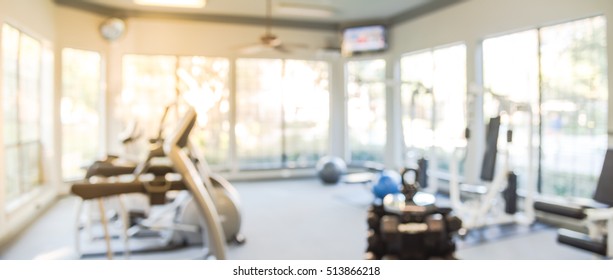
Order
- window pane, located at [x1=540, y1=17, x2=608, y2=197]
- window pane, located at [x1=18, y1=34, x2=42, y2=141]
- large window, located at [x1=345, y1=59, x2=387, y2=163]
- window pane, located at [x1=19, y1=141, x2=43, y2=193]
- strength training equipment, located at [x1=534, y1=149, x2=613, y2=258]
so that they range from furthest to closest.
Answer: large window, located at [x1=345, y1=59, x2=387, y2=163]
window pane, located at [x1=19, y1=141, x2=43, y2=193]
window pane, located at [x1=18, y1=34, x2=42, y2=141]
window pane, located at [x1=540, y1=17, x2=608, y2=197]
strength training equipment, located at [x1=534, y1=149, x2=613, y2=258]

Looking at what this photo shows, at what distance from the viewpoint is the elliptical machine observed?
4.51ft

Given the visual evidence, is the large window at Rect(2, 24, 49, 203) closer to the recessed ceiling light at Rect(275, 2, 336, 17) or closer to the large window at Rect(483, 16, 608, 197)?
the recessed ceiling light at Rect(275, 2, 336, 17)

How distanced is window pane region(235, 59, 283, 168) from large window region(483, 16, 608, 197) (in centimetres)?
289

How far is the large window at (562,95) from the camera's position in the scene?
2.51 metres

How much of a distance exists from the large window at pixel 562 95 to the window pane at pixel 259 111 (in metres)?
2.89

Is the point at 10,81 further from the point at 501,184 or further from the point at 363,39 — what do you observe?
the point at 363,39

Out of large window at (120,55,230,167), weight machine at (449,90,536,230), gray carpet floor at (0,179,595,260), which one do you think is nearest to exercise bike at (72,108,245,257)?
gray carpet floor at (0,179,595,260)

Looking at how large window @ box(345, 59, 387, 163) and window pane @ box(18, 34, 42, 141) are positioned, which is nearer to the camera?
window pane @ box(18, 34, 42, 141)

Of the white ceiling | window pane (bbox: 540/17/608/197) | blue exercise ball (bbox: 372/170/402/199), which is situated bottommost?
blue exercise ball (bbox: 372/170/402/199)

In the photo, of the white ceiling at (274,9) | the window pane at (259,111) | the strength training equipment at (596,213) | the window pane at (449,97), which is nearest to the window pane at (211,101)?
the window pane at (259,111)

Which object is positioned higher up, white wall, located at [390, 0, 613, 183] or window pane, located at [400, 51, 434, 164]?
white wall, located at [390, 0, 613, 183]
